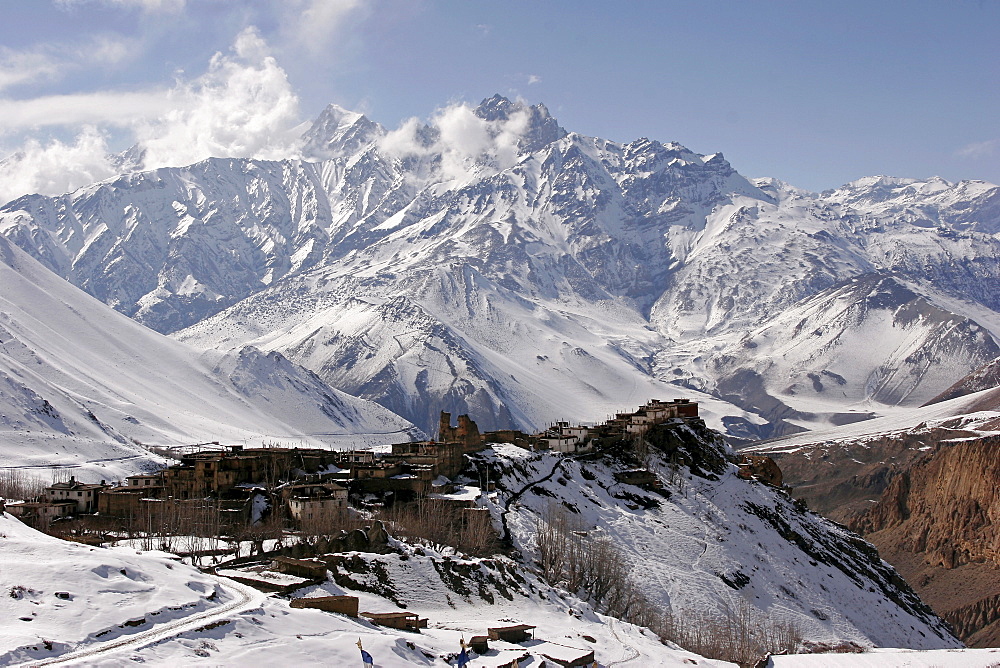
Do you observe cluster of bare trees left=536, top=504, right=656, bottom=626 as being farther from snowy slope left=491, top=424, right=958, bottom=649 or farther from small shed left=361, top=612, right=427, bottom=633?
small shed left=361, top=612, right=427, bottom=633

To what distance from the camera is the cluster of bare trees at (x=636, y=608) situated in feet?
213

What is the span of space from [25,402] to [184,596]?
124 metres

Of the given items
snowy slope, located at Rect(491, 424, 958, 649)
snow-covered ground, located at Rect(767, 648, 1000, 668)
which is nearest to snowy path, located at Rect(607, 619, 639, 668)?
snow-covered ground, located at Rect(767, 648, 1000, 668)

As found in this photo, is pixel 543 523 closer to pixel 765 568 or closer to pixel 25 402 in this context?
pixel 765 568

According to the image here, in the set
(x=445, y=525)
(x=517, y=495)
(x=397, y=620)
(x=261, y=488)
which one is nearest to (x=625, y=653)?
(x=397, y=620)

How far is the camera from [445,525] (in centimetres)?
6988

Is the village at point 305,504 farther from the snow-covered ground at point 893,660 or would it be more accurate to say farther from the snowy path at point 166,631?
the snow-covered ground at point 893,660

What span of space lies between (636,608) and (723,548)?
71.6 feet

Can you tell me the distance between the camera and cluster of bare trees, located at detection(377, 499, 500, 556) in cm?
6525

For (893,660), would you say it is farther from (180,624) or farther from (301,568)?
(180,624)

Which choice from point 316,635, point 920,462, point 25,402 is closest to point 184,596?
point 316,635

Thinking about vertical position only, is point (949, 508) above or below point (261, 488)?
below

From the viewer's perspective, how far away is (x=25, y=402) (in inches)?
5891

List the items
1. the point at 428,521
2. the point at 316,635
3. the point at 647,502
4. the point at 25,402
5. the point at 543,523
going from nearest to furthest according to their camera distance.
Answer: the point at 316,635 < the point at 428,521 < the point at 543,523 < the point at 647,502 < the point at 25,402
